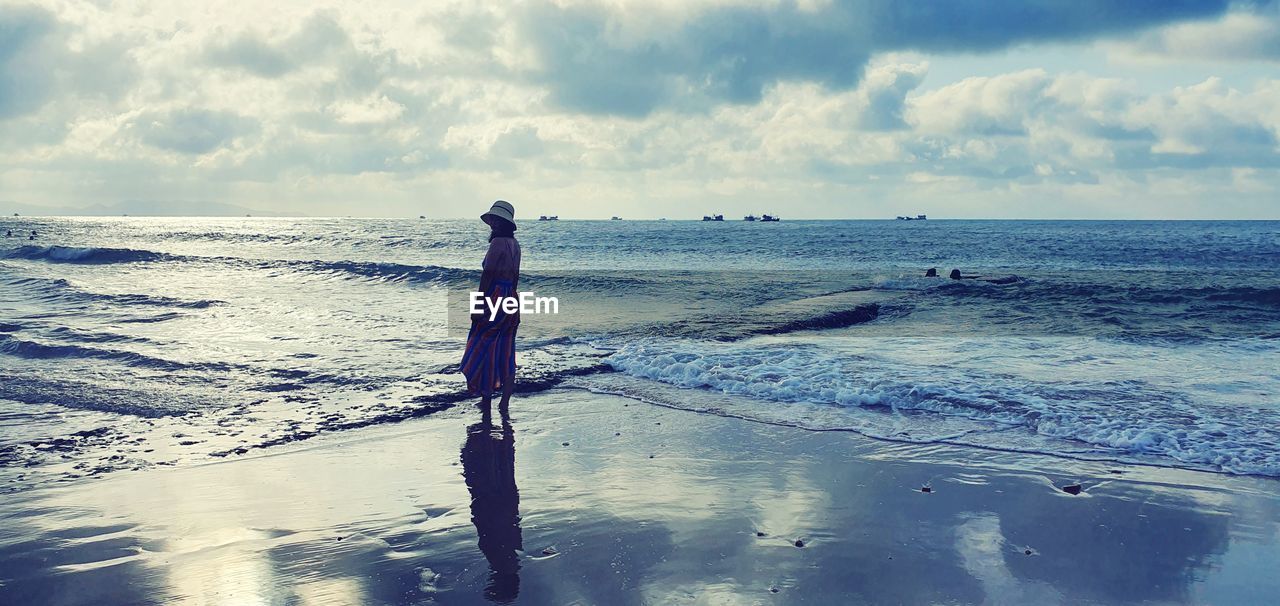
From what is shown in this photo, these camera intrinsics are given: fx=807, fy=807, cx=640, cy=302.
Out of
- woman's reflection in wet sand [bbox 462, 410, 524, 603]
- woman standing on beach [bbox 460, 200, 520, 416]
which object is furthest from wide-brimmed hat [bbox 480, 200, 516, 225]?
woman's reflection in wet sand [bbox 462, 410, 524, 603]

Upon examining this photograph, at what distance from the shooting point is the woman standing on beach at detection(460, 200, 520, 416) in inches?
343

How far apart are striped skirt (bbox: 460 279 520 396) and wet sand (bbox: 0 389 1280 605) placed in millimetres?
1522

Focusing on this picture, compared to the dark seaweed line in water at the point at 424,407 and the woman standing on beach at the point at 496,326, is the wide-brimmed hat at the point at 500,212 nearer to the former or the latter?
the woman standing on beach at the point at 496,326

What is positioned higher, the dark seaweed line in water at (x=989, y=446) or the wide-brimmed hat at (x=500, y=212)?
the wide-brimmed hat at (x=500, y=212)

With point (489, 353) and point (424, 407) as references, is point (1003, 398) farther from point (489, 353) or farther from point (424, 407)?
point (424, 407)

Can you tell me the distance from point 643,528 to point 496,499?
48.8 inches

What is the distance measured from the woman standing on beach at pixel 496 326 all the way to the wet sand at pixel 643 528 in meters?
1.54

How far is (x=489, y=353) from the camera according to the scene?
894cm

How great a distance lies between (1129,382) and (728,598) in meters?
8.15

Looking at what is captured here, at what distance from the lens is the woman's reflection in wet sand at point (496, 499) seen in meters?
4.57

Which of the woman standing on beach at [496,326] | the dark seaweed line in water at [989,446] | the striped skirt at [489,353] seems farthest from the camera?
the striped skirt at [489,353]

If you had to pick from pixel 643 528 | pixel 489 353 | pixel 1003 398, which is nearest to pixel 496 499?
pixel 643 528

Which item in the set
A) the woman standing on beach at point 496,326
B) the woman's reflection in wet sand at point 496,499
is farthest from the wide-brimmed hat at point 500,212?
the woman's reflection in wet sand at point 496,499

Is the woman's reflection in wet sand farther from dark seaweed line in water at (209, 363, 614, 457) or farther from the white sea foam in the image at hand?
the white sea foam
